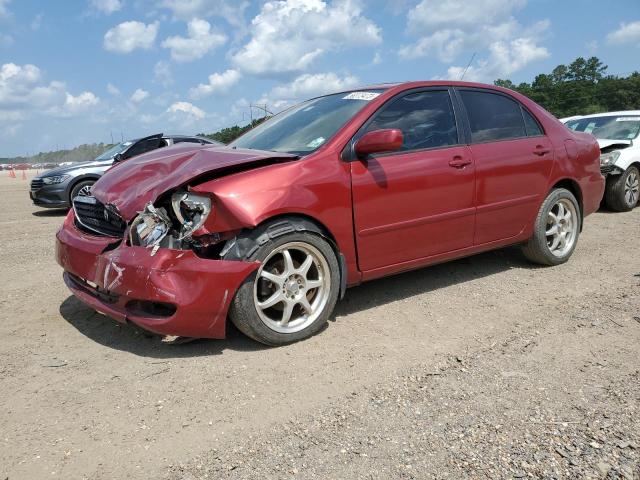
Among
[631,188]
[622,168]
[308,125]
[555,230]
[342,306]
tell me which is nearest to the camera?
[308,125]

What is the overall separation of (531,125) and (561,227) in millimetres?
1047

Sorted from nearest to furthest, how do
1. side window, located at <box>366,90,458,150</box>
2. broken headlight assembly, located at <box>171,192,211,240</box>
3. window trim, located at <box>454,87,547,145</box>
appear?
broken headlight assembly, located at <box>171,192,211,240</box>, side window, located at <box>366,90,458,150</box>, window trim, located at <box>454,87,547,145</box>

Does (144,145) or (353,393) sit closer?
(353,393)

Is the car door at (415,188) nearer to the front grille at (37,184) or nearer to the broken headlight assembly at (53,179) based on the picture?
the broken headlight assembly at (53,179)

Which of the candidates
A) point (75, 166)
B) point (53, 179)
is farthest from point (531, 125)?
point (75, 166)

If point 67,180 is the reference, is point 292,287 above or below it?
below

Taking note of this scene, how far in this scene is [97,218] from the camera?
11.6ft

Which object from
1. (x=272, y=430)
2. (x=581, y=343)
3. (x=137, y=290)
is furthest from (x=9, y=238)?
(x=581, y=343)

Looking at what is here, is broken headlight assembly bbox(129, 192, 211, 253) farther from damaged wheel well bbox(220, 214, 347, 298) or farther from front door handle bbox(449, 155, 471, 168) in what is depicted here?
front door handle bbox(449, 155, 471, 168)

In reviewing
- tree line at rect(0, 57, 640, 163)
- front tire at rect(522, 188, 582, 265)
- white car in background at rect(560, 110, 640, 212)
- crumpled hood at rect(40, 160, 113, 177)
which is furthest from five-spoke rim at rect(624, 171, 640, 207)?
tree line at rect(0, 57, 640, 163)

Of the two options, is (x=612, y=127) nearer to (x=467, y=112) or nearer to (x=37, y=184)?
(x=467, y=112)

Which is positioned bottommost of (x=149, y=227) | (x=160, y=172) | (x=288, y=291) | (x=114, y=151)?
(x=288, y=291)

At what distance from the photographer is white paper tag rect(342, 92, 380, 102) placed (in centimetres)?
384

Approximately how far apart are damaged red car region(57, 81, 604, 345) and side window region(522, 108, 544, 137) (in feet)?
0.05
